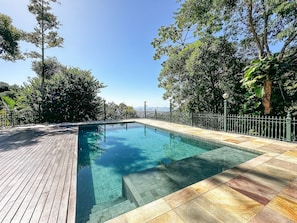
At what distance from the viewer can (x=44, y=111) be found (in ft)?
36.6

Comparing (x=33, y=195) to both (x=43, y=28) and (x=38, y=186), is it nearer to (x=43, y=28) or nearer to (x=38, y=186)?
(x=38, y=186)

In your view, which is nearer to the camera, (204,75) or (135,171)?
(135,171)

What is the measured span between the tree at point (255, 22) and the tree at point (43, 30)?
1057 centimetres

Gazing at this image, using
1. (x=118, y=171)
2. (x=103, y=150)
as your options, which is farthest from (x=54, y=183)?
(x=103, y=150)

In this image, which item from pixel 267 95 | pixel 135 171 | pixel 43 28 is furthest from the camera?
pixel 43 28

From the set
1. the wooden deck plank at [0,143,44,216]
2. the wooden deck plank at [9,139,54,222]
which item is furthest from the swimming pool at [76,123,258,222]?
the wooden deck plank at [0,143,44,216]

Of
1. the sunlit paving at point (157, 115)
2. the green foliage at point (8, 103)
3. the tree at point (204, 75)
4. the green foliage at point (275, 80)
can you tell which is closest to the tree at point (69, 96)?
the sunlit paving at point (157, 115)

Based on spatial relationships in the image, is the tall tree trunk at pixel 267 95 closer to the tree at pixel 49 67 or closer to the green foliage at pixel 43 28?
the green foliage at pixel 43 28

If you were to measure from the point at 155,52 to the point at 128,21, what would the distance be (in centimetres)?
433

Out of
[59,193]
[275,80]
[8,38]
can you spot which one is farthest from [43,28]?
[275,80]

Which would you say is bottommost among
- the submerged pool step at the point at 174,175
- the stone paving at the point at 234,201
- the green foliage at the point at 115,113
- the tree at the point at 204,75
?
the submerged pool step at the point at 174,175

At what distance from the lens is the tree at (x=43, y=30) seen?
10.7m

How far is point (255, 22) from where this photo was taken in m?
7.29

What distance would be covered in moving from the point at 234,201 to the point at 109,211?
1858 millimetres
